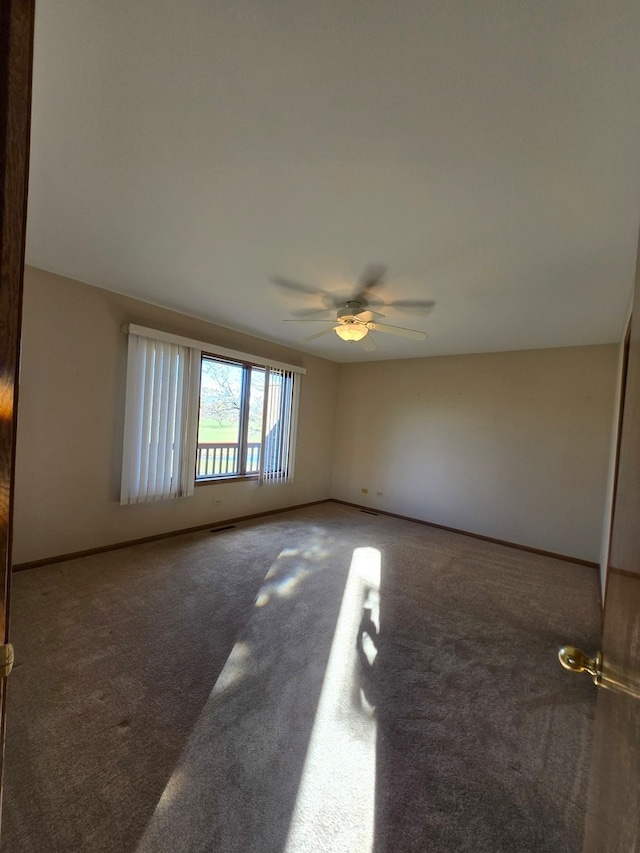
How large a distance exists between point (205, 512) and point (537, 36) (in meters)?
4.36

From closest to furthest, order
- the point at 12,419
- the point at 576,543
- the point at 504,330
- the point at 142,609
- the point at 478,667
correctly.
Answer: the point at 12,419
the point at 478,667
the point at 142,609
the point at 504,330
the point at 576,543

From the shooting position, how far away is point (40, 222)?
2072 mm

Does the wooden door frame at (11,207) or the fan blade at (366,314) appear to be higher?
the fan blade at (366,314)

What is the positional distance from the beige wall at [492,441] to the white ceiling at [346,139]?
1.70 metres

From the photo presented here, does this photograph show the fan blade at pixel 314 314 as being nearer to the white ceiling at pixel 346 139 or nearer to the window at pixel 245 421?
the white ceiling at pixel 346 139

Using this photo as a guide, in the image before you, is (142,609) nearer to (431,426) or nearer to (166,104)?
(166,104)

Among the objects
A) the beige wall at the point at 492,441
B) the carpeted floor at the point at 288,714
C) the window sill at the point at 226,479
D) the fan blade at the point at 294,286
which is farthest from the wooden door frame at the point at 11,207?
the beige wall at the point at 492,441

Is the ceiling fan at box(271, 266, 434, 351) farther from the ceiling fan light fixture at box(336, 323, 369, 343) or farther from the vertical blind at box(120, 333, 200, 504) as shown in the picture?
the vertical blind at box(120, 333, 200, 504)

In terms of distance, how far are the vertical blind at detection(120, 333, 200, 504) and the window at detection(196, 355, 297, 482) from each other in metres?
0.29

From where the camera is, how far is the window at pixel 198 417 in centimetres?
336

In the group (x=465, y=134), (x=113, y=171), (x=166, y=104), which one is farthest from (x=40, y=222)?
(x=465, y=134)

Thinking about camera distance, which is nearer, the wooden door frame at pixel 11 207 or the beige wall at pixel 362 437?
the wooden door frame at pixel 11 207

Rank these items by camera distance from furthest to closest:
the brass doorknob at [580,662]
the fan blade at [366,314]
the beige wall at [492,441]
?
the beige wall at [492,441] → the fan blade at [366,314] → the brass doorknob at [580,662]

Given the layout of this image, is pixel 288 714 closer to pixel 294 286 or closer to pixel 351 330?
pixel 351 330
